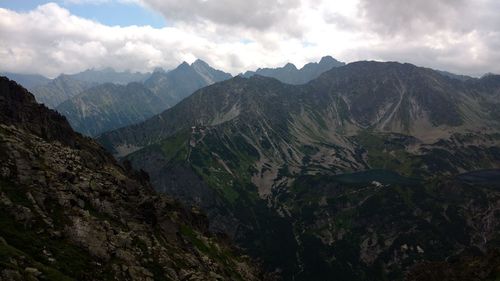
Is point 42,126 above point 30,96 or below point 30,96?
below

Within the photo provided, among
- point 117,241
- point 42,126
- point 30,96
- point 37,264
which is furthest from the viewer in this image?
point 30,96

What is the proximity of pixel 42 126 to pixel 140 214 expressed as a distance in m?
48.2

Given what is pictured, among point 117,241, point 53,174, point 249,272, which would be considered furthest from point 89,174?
point 249,272

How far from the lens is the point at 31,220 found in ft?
262

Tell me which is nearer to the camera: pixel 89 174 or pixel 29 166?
pixel 29 166

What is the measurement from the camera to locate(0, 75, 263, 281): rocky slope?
240ft

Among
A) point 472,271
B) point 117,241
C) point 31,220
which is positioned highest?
point 31,220

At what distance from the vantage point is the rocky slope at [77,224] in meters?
73.2

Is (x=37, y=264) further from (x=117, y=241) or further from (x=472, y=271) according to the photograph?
(x=472, y=271)

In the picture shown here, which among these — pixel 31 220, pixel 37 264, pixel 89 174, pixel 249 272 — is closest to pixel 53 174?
pixel 89 174

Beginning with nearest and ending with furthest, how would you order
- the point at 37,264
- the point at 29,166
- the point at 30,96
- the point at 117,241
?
the point at 37,264
the point at 117,241
the point at 29,166
the point at 30,96

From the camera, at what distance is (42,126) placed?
135875mm

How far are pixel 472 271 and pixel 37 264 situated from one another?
128275 mm

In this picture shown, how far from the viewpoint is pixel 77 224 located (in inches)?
3425
